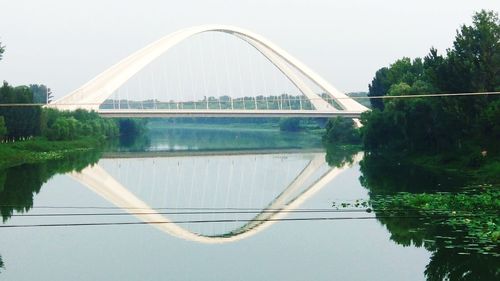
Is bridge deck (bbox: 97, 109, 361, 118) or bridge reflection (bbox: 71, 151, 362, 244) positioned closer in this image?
bridge reflection (bbox: 71, 151, 362, 244)

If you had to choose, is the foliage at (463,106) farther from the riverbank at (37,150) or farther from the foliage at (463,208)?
the riverbank at (37,150)

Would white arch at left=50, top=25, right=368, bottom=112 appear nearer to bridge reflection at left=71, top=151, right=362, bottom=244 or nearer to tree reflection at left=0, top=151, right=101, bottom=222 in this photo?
bridge reflection at left=71, top=151, right=362, bottom=244

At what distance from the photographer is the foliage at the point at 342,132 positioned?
54.1 meters

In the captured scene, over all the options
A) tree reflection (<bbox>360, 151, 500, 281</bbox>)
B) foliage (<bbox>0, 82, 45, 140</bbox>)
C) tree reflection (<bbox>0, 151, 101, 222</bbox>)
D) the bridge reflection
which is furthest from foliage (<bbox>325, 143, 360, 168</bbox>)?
foliage (<bbox>0, 82, 45, 140</bbox>)

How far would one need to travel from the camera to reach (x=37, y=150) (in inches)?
1566

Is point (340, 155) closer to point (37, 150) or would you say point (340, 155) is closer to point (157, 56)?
point (37, 150)

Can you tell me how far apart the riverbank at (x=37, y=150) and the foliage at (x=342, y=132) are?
1750 centimetres

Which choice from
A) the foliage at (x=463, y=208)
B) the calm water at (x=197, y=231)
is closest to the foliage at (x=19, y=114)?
the calm water at (x=197, y=231)

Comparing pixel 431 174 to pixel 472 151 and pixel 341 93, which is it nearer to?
pixel 472 151

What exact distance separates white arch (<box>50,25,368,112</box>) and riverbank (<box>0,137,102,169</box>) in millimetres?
6129

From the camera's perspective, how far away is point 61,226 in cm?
1705

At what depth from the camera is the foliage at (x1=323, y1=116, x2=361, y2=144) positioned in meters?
54.1

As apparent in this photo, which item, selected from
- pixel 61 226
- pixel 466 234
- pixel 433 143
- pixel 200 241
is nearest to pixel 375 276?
pixel 466 234

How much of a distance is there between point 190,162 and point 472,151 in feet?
53.3
